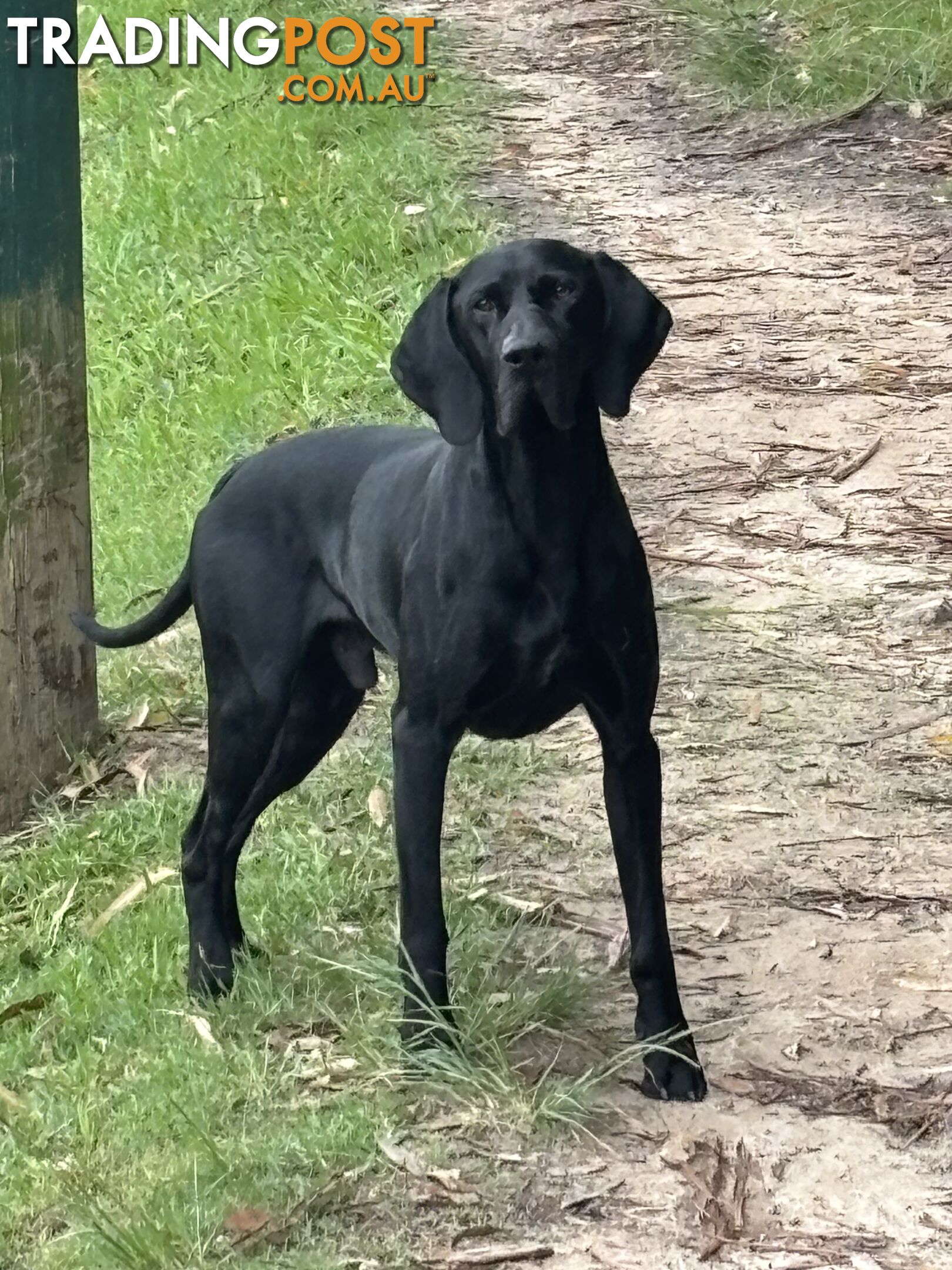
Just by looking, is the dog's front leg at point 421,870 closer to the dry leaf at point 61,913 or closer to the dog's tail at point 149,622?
the dog's tail at point 149,622

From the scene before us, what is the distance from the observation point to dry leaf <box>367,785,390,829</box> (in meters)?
5.25

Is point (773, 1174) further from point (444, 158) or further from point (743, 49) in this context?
point (743, 49)

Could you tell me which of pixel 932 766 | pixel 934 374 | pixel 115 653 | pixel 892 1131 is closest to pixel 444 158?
pixel 934 374

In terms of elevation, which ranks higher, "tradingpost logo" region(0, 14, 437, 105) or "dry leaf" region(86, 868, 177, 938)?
"tradingpost logo" region(0, 14, 437, 105)

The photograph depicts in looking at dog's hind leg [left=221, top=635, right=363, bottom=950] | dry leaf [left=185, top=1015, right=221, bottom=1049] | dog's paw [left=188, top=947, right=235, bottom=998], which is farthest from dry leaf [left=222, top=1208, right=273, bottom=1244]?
dog's hind leg [left=221, top=635, right=363, bottom=950]

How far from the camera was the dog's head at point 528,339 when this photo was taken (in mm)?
3436

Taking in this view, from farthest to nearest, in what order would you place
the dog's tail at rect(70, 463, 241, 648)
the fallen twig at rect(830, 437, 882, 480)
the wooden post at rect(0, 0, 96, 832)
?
the fallen twig at rect(830, 437, 882, 480) < the wooden post at rect(0, 0, 96, 832) < the dog's tail at rect(70, 463, 241, 648)

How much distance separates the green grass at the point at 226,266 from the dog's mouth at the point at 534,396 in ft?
9.71

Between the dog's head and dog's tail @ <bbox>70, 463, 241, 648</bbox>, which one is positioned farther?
dog's tail @ <bbox>70, 463, 241, 648</bbox>

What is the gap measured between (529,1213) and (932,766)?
7.91 ft

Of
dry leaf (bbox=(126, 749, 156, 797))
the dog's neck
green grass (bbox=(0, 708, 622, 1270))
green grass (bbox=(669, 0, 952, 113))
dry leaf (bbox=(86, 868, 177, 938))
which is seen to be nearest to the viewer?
green grass (bbox=(0, 708, 622, 1270))

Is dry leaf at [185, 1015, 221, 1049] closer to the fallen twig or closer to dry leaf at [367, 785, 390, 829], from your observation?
dry leaf at [367, 785, 390, 829]

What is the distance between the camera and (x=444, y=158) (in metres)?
9.70

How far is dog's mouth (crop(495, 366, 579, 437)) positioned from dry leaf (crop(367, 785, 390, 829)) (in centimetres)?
196
